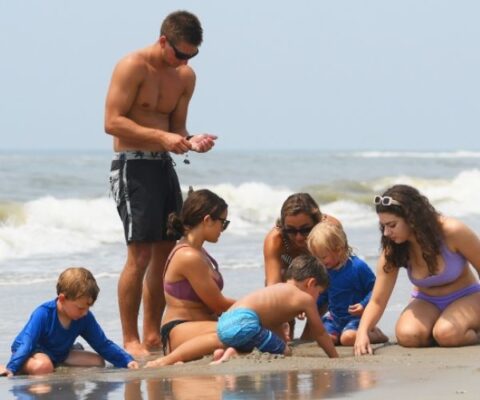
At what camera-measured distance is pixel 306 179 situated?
33.2m

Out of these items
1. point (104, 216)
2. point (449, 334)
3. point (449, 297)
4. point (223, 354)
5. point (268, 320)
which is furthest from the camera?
point (104, 216)

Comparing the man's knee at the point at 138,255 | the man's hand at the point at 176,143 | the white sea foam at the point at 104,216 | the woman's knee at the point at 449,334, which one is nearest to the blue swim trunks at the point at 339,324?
the woman's knee at the point at 449,334

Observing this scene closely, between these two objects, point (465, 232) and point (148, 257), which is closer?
point (465, 232)

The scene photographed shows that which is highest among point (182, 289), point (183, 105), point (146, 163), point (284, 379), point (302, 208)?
point (183, 105)

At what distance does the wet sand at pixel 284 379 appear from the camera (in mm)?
4895

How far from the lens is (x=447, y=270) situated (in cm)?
654

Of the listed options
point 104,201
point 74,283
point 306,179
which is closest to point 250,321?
point 74,283

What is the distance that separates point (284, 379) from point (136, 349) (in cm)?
187

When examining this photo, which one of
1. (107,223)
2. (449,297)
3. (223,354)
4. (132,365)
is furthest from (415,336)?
(107,223)

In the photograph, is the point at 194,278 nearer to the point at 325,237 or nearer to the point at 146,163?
the point at 325,237

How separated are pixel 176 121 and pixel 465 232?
2.01 metres

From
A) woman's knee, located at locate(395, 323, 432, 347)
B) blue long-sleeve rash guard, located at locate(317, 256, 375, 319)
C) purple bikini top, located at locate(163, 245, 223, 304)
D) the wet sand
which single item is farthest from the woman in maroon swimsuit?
woman's knee, located at locate(395, 323, 432, 347)

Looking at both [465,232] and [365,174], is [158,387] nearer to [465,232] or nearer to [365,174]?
[465,232]

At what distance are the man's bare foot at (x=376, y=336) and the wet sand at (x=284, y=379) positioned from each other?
528 mm
